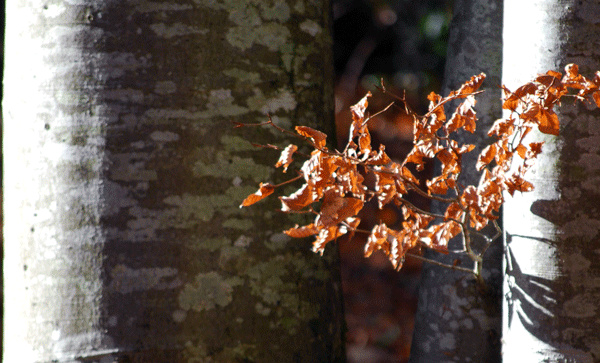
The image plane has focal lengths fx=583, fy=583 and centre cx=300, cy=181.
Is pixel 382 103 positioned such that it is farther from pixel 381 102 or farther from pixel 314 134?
pixel 314 134

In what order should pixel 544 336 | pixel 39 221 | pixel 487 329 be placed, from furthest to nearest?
pixel 487 329
pixel 39 221
pixel 544 336

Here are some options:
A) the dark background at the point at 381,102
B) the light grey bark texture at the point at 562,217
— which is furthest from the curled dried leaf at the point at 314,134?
the dark background at the point at 381,102

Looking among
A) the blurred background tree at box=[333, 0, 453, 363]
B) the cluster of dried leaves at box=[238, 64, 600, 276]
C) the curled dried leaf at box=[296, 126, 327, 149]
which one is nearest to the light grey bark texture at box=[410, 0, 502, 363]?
the cluster of dried leaves at box=[238, 64, 600, 276]

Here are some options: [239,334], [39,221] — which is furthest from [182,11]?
[239,334]

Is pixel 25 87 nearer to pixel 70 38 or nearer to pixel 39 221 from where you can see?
pixel 70 38

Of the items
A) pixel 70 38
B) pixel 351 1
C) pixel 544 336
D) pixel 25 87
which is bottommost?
pixel 544 336

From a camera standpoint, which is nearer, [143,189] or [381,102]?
[143,189]

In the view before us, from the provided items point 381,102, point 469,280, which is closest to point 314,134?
point 469,280
